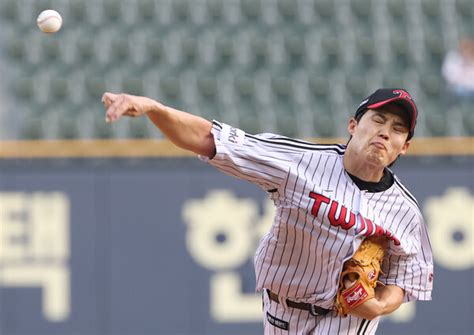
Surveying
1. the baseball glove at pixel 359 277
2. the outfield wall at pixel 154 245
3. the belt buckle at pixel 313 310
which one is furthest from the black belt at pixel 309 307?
the outfield wall at pixel 154 245

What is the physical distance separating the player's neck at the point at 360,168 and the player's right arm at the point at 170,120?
1.91ft

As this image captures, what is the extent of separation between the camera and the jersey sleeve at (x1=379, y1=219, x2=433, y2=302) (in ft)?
13.5

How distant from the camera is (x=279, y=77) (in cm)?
857

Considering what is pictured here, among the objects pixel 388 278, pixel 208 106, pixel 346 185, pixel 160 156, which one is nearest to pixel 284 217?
pixel 346 185

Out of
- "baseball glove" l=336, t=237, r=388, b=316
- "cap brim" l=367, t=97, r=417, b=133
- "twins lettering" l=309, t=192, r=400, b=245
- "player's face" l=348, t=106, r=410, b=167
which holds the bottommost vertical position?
"baseball glove" l=336, t=237, r=388, b=316

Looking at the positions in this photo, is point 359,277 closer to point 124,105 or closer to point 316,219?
point 316,219

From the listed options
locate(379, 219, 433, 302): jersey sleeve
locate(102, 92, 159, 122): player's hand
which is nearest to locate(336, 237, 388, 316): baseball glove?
locate(379, 219, 433, 302): jersey sleeve

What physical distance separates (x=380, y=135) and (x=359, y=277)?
53 cm

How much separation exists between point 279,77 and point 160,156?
4.25 feet

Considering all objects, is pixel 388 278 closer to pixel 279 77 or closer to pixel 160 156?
pixel 160 156

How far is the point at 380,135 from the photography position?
3789mm

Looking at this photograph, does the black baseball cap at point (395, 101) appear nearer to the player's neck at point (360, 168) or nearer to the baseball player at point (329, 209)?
the baseball player at point (329, 209)

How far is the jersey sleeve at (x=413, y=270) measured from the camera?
413 cm

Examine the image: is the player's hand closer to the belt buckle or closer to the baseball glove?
the baseball glove
